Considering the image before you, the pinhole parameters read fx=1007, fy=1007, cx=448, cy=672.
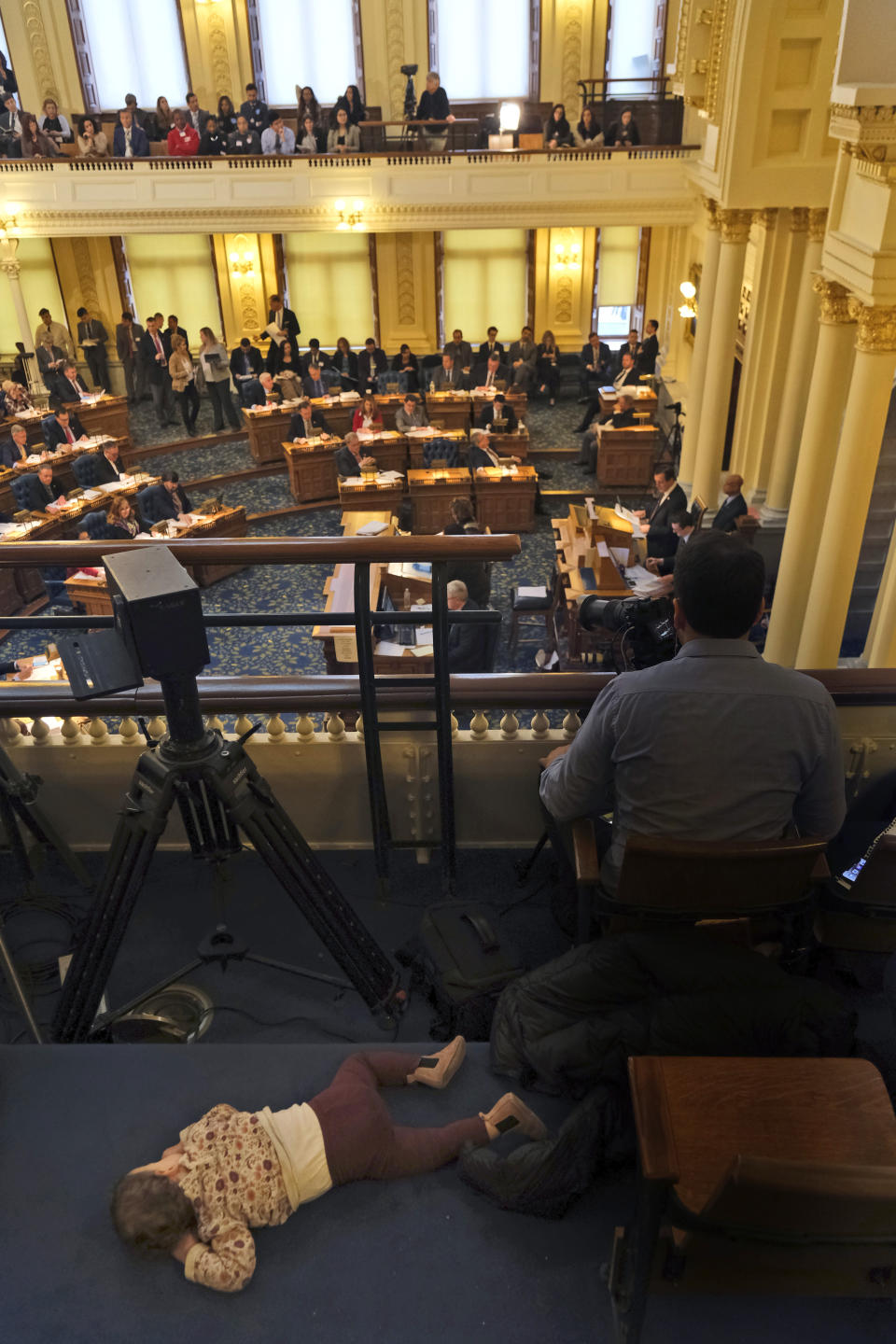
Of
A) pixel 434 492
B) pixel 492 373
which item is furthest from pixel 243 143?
pixel 434 492

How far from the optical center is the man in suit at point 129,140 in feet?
46.0

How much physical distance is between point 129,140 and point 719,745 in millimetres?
15080

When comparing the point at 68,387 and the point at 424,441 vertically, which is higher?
the point at 68,387

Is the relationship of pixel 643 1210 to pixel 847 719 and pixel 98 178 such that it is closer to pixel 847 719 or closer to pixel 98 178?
pixel 847 719

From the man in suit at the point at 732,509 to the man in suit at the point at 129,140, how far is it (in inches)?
401

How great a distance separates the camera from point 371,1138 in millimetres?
2115

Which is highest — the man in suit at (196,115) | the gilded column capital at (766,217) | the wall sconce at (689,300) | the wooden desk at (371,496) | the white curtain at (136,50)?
the white curtain at (136,50)

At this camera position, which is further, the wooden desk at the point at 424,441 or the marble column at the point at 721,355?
the wooden desk at the point at 424,441

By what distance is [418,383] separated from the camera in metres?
14.5

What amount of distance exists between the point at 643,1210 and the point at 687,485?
403 inches

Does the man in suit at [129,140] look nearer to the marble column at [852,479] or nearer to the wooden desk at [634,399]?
the wooden desk at [634,399]

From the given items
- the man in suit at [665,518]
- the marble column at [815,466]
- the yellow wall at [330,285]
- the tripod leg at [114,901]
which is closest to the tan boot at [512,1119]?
the tripod leg at [114,901]

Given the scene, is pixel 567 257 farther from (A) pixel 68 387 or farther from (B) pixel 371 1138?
(B) pixel 371 1138

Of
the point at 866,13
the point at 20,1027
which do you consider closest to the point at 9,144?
the point at 866,13
